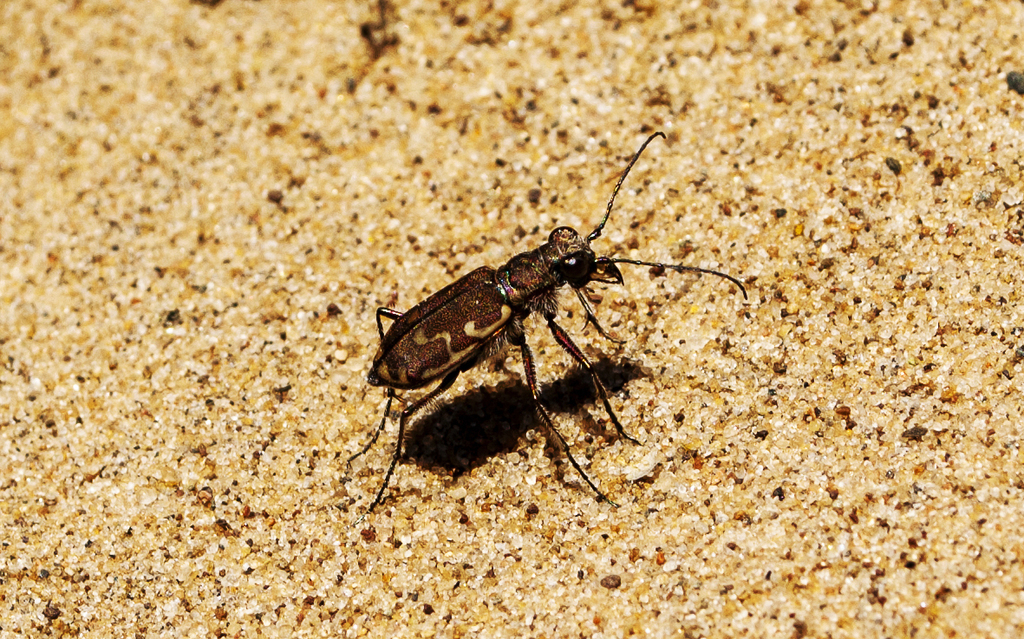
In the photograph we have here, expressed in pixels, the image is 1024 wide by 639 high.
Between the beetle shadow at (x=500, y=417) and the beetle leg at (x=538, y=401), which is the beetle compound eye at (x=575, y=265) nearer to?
the beetle leg at (x=538, y=401)

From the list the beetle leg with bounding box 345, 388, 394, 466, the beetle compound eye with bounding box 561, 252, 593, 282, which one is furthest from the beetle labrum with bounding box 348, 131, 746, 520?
the beetle leg with bounding box 345, 388, 394, 466

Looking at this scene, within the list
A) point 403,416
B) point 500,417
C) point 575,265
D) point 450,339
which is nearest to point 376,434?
point 403,416

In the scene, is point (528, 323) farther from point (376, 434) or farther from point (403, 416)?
point (376, 434)

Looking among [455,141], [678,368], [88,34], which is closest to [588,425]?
[678,368]

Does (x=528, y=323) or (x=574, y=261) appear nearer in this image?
(x=574, y=261)

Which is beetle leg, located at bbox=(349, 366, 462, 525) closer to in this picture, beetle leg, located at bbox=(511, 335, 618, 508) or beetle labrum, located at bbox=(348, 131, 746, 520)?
beetle labrum, located at bbox=(348, 131, 746, 520)

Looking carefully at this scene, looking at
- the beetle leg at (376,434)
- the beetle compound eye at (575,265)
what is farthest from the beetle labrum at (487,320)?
the beetle leg at (376,434)
